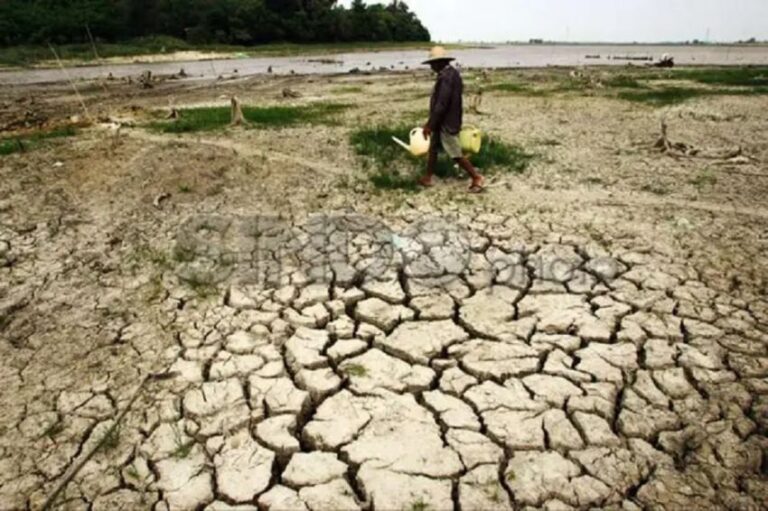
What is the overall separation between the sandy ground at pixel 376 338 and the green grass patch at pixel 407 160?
14.2 inches

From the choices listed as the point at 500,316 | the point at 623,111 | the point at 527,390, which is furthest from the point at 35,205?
the point at 623,111

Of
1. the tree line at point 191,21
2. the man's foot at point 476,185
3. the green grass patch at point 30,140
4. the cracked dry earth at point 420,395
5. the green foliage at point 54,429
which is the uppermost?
the tree line at point 191,21

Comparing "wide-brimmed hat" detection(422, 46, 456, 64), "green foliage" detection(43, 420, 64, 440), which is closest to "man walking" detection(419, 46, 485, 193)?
"wide-brimmed hat" detection(422, 46, 456, 64)

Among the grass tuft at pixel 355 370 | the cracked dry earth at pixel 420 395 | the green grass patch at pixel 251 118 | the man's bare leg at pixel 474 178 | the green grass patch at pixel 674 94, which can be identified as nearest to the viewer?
the cracked dry earth at pixel 420 395

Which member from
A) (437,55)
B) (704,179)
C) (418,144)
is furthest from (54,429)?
(704,179)

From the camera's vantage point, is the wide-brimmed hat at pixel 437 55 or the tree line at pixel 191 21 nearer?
the wide-brimmed hat at pixel 437 55

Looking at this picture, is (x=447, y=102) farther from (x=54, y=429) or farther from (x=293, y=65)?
(x=293, y=65)

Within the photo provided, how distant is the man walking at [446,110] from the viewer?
5.81 meters

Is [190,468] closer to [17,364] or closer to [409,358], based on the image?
[409,358]

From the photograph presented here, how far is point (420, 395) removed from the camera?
312cm

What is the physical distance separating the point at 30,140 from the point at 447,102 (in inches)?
250

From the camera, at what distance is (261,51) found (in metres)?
48.2

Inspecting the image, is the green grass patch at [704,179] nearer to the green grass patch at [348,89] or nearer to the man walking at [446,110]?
the man walking at [446,110]

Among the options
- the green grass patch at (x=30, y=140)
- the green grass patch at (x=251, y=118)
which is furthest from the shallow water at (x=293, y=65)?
the green grass patch at (x=30, y=140)
